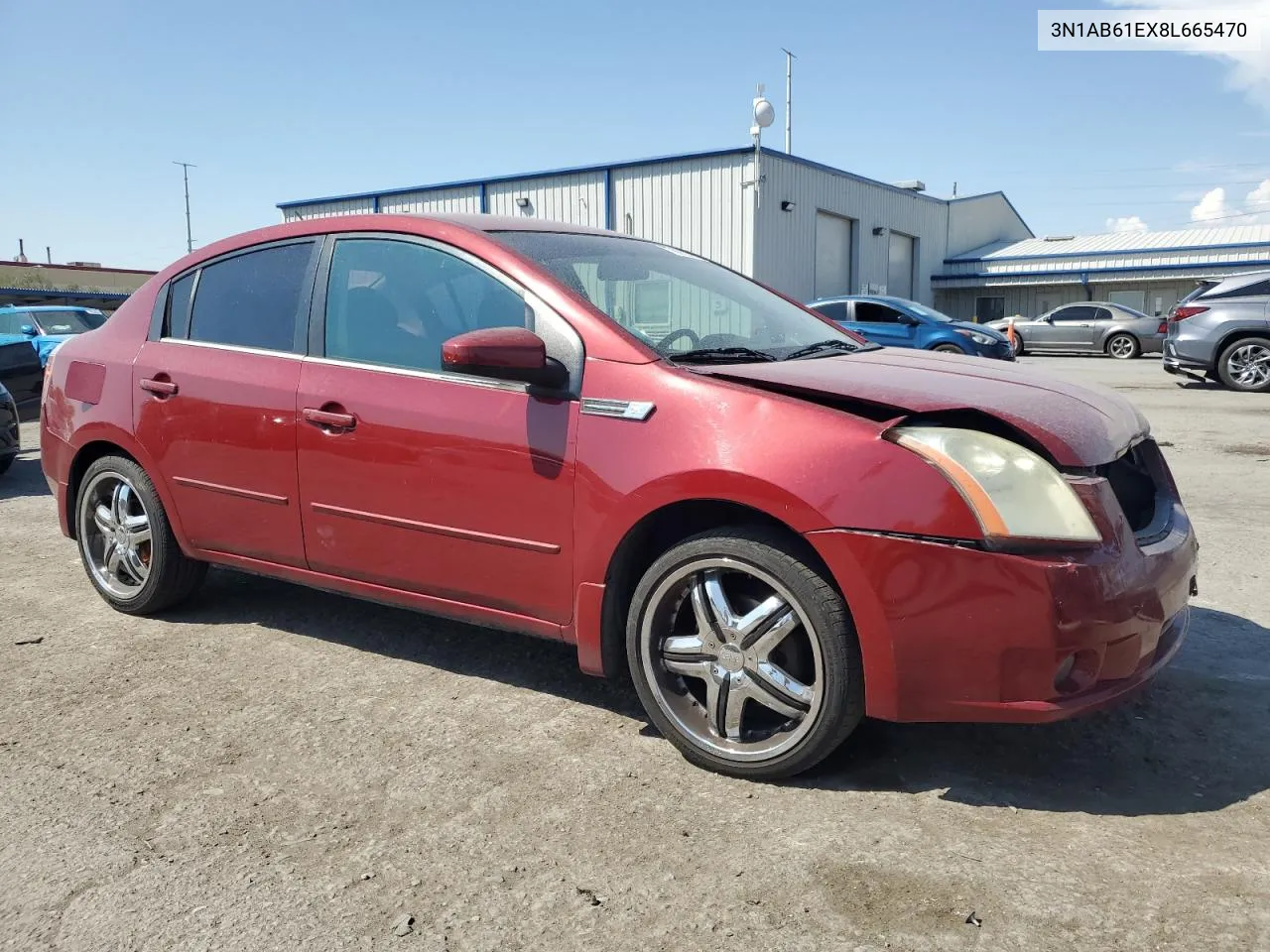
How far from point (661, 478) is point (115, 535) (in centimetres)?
278

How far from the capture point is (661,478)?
2734 mm

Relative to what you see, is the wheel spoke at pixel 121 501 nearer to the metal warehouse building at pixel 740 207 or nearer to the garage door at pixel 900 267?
the metal warehouse building at pixel 740 207

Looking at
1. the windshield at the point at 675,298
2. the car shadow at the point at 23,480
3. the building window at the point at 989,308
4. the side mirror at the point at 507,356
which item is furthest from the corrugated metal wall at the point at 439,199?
the side mirror at the point at 507,356

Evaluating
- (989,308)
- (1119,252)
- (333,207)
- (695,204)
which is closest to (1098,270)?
(1119,252)

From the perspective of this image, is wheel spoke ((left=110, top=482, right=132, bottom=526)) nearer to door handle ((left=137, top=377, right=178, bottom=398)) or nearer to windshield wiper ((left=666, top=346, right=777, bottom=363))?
door handle ((left=137, top=377, right=178, bottom=398))

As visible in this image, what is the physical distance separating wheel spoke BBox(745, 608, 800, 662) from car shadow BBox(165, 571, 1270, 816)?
0.37 m

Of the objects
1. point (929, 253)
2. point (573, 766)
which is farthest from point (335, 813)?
point (929, 253)

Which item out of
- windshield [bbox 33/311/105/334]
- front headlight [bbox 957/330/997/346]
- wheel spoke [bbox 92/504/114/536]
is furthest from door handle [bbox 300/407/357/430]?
front headlight [bbox 957/330/997/346]

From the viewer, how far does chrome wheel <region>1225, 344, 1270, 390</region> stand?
13164 millimetres

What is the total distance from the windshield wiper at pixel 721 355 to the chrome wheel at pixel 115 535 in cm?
247

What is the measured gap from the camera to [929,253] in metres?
35.7

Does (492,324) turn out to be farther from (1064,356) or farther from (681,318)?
(1064,356)

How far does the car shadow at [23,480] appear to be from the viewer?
7645 mm

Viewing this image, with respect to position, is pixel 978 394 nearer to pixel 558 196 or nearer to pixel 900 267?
pixel 558 196
